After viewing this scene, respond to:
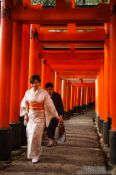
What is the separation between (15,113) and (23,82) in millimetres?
1811

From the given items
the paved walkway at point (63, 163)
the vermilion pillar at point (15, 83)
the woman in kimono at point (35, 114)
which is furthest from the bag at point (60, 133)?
the vermilion pillar at point (15, 83)

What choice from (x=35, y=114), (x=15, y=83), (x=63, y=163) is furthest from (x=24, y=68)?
(x=63, y=163)

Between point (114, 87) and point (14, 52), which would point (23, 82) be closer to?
point (14, 52)

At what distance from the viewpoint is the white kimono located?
7891 millimetres

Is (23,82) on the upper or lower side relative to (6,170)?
upper

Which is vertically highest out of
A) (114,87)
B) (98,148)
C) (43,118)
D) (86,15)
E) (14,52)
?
(86,15)

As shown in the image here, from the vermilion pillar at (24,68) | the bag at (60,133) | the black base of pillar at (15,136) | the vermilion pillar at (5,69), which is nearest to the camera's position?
the vermilion pillar at (5,69)

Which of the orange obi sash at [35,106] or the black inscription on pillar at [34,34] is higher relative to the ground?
the black inscription on pillar at [34,34]

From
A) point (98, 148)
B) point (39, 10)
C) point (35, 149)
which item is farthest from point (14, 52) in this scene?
point (98, 148)

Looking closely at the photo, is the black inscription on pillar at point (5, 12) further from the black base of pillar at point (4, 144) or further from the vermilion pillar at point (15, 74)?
the black base of pillar at point (4, 144)

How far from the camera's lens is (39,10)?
9.01 metres

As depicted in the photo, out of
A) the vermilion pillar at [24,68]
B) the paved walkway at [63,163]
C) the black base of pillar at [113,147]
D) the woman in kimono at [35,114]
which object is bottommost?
the paved walkway at [63,163]

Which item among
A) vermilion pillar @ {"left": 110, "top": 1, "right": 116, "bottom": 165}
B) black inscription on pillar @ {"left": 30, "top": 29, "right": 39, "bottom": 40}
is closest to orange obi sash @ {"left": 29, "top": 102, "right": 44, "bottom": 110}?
vermilion pillar @ {"left": 110, "top": 1, "right": 116, "bottom": 165}

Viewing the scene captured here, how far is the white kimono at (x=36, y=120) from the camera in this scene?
7.89 meters
